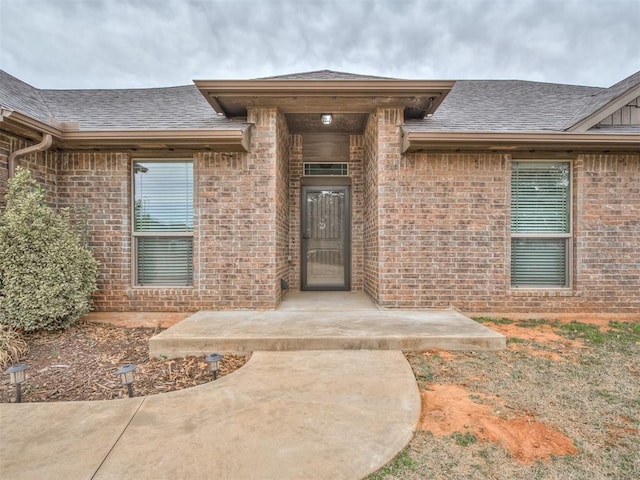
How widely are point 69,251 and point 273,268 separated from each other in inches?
105

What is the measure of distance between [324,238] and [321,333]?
3.22m

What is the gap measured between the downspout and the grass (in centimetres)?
526

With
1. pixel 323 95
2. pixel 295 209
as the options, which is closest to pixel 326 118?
pixel 323 95

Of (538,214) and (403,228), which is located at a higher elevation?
(538,214)

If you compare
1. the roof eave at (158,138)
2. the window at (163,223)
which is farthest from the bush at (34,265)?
the window at (163,223)

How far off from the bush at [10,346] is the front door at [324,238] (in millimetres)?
4280

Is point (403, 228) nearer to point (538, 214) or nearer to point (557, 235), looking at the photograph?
point (538, 214)

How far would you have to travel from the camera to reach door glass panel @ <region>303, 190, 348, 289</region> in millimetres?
6648

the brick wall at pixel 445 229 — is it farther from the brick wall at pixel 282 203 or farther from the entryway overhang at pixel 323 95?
the brick wall at pixel 282 203

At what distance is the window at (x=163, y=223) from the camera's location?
4988 millimetres

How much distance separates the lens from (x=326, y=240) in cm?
666

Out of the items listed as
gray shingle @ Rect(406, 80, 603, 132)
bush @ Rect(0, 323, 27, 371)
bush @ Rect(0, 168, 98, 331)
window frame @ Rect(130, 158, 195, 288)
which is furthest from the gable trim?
bush @ Rect(0, 323, 27, 371)

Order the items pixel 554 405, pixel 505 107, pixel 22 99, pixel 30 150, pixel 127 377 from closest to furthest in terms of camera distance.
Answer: pixel 554 405 < pixel 127 377 < pixel 30 150 < pixel 22 99 < pixel 505 107

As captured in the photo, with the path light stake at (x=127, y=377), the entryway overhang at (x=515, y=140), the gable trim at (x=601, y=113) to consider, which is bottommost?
the path light stake at (x=127, y=377)
